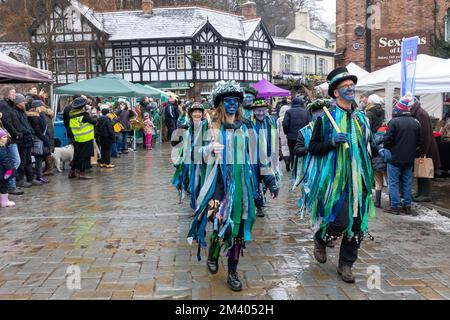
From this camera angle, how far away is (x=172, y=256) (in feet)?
18.2

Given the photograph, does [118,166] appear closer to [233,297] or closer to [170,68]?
[233,297]

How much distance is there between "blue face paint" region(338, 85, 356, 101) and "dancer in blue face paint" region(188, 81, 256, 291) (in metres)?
0.96

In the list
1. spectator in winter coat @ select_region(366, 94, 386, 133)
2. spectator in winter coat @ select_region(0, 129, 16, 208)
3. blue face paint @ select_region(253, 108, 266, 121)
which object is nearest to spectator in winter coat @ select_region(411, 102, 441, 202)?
spectator in winter coat @ select_region(366, 94, 386, 133)

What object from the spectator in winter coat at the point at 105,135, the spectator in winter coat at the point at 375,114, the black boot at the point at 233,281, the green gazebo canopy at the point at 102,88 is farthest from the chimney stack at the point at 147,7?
the black boot at the point at 233,281

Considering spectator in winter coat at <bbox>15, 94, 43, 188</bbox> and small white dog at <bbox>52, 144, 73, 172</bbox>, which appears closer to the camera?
spectator in winter coat at <bbox>15, 94, 43, 188</bbox>

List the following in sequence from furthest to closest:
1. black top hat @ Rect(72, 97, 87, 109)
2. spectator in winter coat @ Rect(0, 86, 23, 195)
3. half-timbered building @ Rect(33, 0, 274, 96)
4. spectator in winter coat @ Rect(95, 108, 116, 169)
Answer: half-timbered building @ Rect(33, 0, 274, 96), spectator in winter coat @ Rect(95, 108, 116, 169), black top hat @ Rect(72, 97, 87, 109), spectator in winter coat @ Rect(0, 86, 23, 195)

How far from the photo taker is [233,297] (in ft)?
14.1

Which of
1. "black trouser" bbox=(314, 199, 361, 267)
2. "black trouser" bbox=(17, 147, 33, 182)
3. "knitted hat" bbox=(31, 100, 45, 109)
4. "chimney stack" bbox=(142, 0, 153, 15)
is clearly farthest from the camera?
"chimney stack" bbox=(142, 0, 153, 15)

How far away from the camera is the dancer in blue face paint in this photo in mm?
4414

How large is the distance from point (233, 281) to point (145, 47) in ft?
108

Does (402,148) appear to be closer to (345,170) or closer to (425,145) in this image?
(425,145)

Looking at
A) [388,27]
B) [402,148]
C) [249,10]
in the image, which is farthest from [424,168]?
[249,10]

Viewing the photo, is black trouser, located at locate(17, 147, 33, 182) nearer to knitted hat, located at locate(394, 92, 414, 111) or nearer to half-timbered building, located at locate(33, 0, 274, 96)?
knitted hat, located at locate(394, 92, 414, 111)

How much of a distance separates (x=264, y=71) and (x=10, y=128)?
3338 cm
